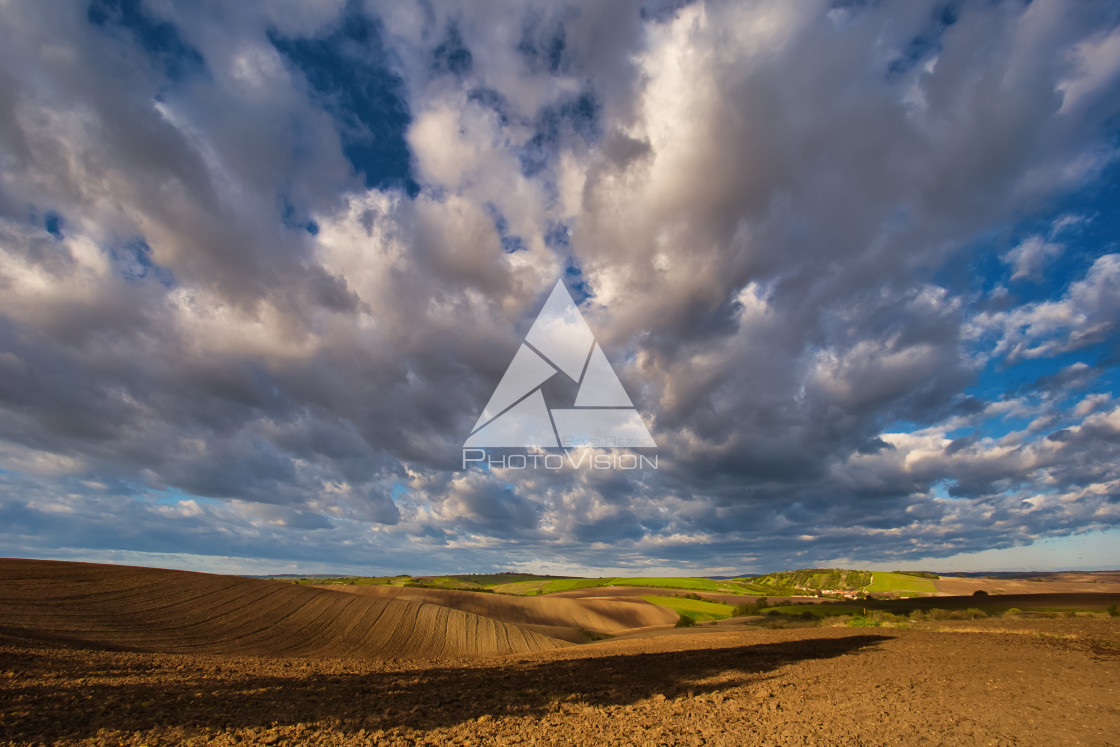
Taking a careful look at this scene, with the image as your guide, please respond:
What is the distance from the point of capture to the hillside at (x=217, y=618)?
1220 inches

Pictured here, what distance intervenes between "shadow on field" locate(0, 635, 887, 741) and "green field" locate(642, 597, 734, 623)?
71.4 meters

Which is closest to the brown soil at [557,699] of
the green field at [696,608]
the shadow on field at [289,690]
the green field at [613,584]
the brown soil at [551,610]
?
the shadow on field at [289,690]

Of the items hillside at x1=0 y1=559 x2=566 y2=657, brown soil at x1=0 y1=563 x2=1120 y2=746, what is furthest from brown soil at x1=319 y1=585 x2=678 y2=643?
brown soil at x1=0 y1=563 x2=1120 y2=746

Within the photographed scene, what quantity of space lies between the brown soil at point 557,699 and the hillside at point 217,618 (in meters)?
1.20

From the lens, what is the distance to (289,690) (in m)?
17.9

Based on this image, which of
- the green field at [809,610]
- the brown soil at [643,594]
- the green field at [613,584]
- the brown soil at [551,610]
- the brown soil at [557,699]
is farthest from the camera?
the green field at [613,584]

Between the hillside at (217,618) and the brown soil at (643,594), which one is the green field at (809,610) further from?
the hillside at (217,618)

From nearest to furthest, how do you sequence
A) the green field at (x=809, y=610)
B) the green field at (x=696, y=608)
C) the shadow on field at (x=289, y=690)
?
the shadow on field at (x=289, y=690) → the green field at (x=809, y=610) → the green field at (x=696, y=608)

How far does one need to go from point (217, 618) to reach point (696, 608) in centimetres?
8809

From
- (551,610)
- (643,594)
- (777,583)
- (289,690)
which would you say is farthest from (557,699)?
(777,583)

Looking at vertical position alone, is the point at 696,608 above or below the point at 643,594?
above

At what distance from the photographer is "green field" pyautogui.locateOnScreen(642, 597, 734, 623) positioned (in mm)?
91312

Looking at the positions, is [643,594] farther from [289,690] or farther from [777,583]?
[289,690]

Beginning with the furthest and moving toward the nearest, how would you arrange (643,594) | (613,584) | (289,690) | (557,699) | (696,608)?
(613,584)
(643,594)
(696,608)
(289,690)
(557,699)
